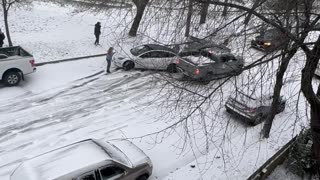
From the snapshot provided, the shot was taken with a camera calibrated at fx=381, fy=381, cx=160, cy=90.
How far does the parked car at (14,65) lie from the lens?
14.9m

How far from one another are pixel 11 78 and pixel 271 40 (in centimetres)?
1085

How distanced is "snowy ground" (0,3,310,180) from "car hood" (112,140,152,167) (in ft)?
3.13

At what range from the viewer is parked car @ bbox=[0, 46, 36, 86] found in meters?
14.9

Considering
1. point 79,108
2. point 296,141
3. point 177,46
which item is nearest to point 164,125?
point 79,108

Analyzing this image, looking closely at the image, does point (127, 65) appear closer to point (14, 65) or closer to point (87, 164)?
point (14, 65)

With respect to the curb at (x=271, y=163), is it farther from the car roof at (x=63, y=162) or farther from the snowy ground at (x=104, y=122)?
the car roof at (x=63, y=162)

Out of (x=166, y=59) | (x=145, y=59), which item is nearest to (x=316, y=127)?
(x=166, y=59)

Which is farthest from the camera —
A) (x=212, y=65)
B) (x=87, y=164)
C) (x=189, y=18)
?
(x=212, y=65)

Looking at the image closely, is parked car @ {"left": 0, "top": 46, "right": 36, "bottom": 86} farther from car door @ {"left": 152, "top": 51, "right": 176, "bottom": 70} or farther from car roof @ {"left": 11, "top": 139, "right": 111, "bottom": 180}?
car roof @ {"left": 11, "top": 139, "right": 111, "bottom": 180}

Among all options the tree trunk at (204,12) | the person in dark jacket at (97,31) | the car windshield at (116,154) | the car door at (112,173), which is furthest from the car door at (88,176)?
the person in dark jacket at (97,31)

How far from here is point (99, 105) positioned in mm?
14344

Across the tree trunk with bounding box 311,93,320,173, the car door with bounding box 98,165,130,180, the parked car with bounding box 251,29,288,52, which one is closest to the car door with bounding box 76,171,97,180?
the car door with bounding box 98,165,130,180

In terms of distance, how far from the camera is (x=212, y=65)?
891cm

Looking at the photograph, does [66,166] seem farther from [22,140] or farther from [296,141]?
[296,141]
